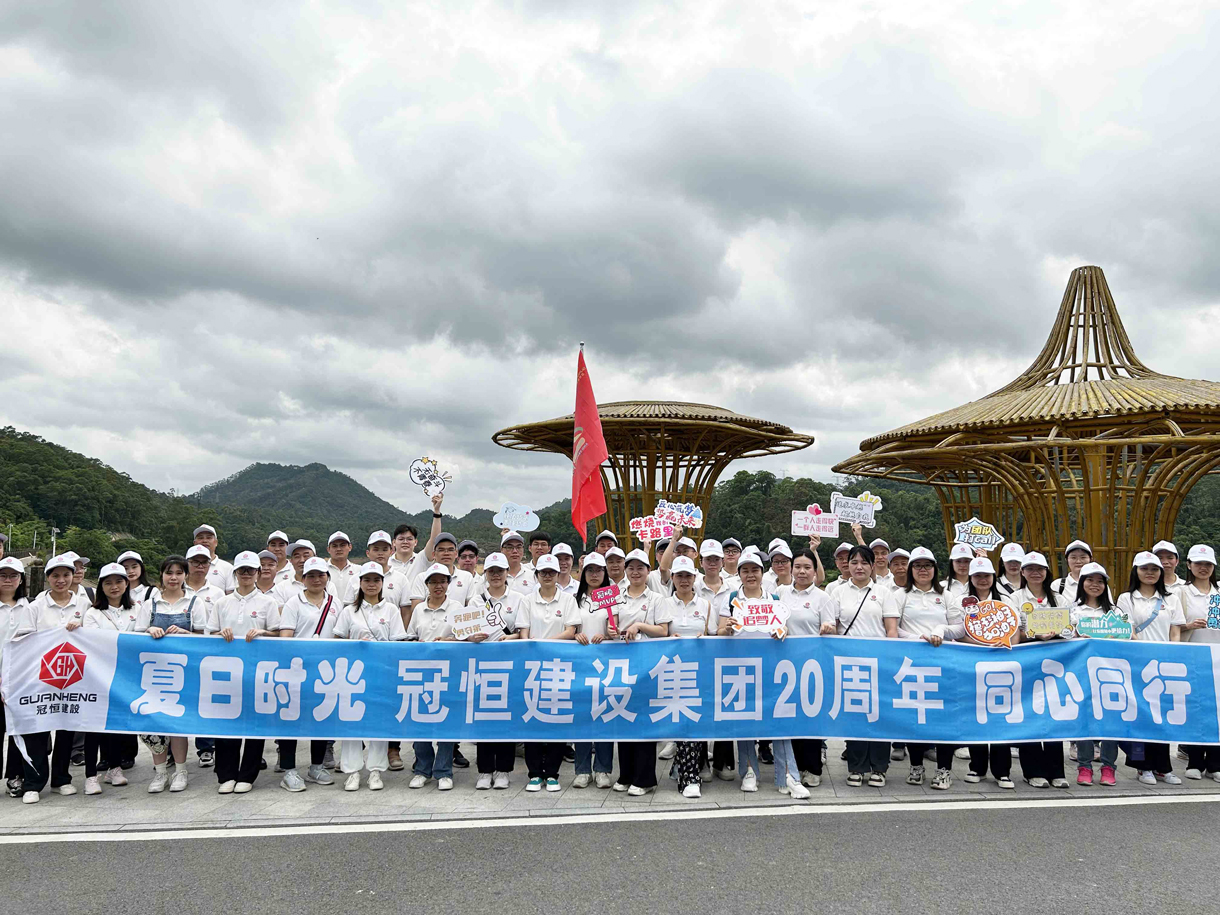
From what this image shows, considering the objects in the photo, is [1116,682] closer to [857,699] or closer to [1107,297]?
[857,699]

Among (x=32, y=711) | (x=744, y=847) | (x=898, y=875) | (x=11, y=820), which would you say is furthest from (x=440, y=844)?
(x=32, y=711)

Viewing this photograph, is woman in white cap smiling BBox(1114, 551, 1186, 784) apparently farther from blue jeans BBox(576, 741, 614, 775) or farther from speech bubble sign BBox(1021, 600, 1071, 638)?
blue jeans BBox(576, 741, 614, 775)

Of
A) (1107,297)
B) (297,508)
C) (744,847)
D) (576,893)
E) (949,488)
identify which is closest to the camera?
(576,893)

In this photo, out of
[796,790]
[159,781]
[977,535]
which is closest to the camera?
[796,790]

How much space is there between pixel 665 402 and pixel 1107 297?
992cm

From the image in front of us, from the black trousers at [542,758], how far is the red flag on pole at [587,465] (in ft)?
9.65

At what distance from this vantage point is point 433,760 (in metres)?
6.90

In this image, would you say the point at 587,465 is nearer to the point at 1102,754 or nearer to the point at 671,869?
the point at 671,869

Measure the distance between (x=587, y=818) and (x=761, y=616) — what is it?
2.00m

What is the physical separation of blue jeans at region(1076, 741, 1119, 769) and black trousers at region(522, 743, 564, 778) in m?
4.22

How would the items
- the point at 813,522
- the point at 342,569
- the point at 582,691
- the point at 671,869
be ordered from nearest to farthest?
the point at 671,869
the point at 582,691
the point at 342,569
the point at 813,522

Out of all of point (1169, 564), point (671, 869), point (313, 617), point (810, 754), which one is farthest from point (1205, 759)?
point (313, 617)

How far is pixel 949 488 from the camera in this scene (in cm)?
2216

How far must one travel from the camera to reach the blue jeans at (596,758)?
6.64m
